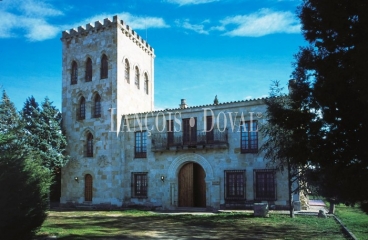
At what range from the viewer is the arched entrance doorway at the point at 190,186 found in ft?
74.2

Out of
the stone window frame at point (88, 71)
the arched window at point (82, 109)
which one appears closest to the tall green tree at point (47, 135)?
the arched window at point (82, 109)

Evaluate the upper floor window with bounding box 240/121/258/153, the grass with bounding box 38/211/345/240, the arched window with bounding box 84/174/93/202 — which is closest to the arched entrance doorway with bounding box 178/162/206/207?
the upper floor window with bounding box 240/121/258/153

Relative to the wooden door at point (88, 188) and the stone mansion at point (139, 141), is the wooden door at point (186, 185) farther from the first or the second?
the wooden door at point (88, 188)

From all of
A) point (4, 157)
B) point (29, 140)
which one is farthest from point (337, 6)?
point (29, 140)

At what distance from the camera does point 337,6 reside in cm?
902

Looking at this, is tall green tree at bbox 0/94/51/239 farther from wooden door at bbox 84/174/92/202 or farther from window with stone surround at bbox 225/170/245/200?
wooden door at bbox 84/174/92/202

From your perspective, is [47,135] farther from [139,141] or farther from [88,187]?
[139,141]

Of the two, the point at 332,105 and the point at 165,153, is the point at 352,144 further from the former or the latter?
the point at 165,153

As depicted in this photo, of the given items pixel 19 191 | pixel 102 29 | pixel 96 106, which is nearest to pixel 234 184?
pixel 96 106

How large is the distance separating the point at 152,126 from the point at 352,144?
15659 millimetres

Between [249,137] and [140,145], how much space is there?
24.9 feet

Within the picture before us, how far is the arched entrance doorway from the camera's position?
2261 cm

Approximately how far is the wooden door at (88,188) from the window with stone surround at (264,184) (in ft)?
38.9

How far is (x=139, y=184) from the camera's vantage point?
23734 millimetres
